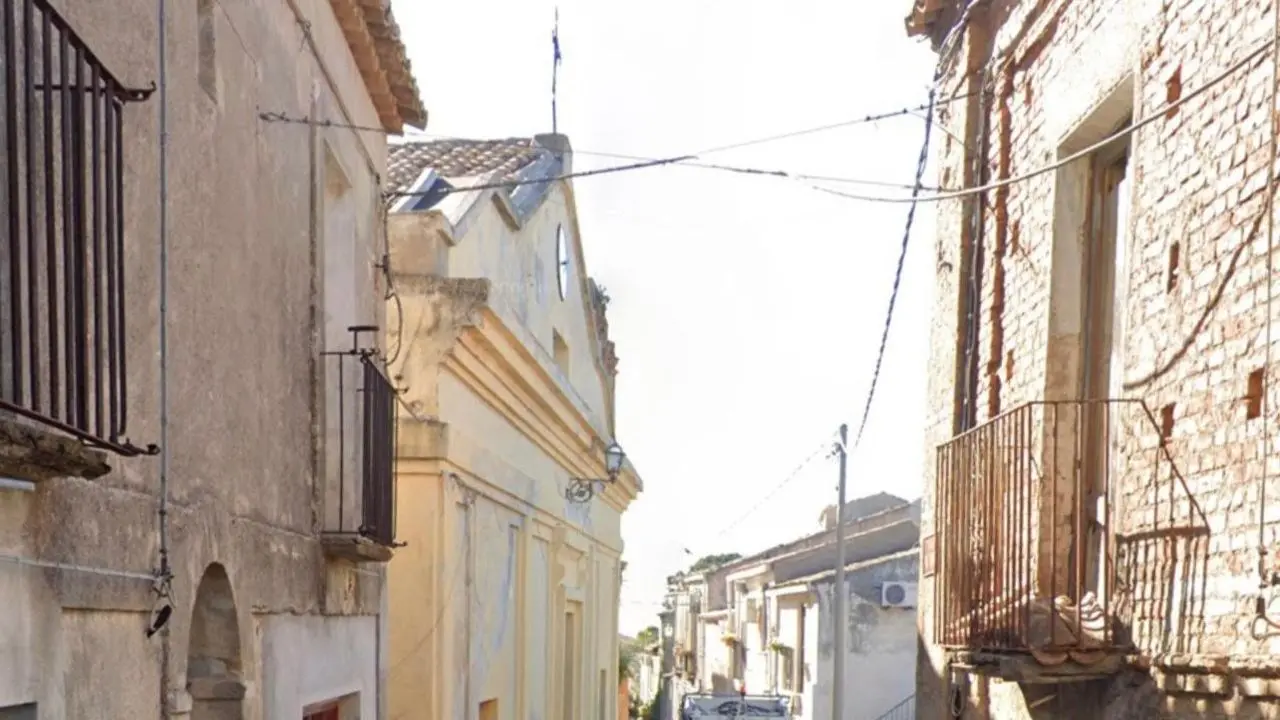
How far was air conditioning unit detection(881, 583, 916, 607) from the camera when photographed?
28.4m

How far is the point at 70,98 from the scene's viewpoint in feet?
12.6

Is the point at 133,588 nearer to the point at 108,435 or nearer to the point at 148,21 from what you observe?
the point at 108,435

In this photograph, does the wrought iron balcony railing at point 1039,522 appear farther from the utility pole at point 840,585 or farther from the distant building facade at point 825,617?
the distant building facade at point 825,617

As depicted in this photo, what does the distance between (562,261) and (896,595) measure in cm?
1516

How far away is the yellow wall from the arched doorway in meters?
3.79

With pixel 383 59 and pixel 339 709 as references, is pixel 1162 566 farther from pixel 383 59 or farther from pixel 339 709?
pixel 383 59

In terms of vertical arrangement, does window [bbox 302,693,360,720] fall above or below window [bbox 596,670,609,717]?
above

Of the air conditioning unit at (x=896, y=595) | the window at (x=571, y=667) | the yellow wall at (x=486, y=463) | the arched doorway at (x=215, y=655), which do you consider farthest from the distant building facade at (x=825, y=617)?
the arched doorway at (x=215, y=655)

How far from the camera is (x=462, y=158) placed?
14.2m

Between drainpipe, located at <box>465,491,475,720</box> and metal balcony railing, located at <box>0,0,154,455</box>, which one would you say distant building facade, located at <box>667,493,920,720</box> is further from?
metal balcony railing, located at <box>0,0,154,455</box>

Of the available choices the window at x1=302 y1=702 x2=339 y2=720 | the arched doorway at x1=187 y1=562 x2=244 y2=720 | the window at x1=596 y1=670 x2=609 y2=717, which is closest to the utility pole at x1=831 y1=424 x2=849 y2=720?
the window at x1=596 y1=670 x2=609 y2=717

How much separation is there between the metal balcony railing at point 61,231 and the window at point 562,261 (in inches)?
421

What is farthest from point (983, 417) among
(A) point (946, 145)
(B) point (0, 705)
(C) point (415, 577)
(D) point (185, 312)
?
(B) point (0, 705)

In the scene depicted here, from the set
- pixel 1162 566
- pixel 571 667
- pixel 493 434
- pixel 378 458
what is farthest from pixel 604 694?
pixel 1162 566
